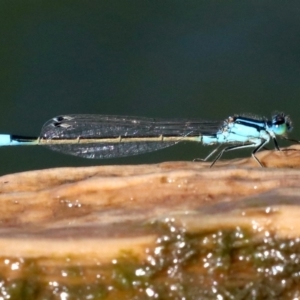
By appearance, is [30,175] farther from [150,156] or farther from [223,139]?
[150,156]

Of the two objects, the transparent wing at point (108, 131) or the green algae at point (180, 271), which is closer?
the green algae at point (180, 271)

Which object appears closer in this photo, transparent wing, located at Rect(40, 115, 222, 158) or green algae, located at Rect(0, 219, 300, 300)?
green algae, located at Rect(0, 219, 300, 300)

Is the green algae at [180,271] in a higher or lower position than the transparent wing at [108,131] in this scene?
lower

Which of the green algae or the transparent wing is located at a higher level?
the transparent wing

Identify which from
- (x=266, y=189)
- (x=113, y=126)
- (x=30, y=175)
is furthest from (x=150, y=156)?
(x=266, y=189)
